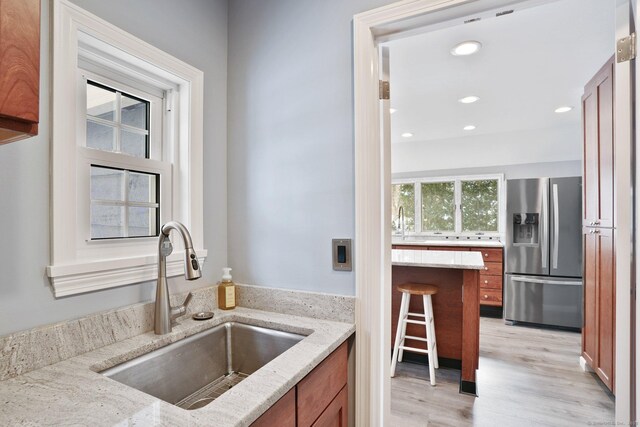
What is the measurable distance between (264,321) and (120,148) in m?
0.90

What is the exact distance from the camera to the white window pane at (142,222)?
1.26m

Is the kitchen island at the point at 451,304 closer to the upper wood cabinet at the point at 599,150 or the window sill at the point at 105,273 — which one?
the upper wood cabinet at the point at 599,150

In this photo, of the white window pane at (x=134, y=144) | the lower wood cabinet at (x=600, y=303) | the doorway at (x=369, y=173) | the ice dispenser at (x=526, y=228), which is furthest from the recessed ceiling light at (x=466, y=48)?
the ice dispenser at (x=526, y=228)

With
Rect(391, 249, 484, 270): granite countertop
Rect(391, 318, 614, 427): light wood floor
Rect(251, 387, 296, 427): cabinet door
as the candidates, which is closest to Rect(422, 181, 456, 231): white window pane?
Rect(391, 249, 484, 270): granite countertop

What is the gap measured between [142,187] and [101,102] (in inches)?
13.5

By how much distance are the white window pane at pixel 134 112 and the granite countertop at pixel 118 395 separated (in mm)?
853

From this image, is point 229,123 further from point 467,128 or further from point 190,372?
point 467,128

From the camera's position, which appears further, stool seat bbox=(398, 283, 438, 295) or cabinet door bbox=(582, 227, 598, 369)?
stool seat bbox=(398, 283, 438, 295)

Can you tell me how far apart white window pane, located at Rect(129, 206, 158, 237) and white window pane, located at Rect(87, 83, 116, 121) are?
37cm

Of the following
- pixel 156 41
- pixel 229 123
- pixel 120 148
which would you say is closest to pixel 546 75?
pixel 229 123

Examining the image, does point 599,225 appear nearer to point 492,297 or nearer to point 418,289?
point 418,289

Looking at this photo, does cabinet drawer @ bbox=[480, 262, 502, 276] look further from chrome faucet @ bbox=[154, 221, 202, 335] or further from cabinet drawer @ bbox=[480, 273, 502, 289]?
chrome faucet @ bbox=[154, 221, 202, 335]

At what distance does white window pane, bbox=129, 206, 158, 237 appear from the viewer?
1259 millimetres

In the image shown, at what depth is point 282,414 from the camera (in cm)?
84
